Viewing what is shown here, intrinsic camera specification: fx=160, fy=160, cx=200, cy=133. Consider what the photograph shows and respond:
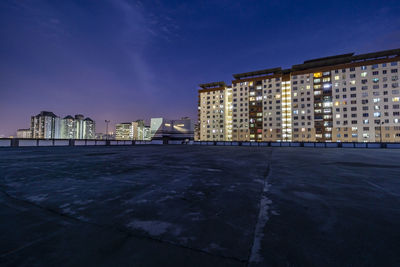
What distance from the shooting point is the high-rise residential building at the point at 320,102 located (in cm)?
6488

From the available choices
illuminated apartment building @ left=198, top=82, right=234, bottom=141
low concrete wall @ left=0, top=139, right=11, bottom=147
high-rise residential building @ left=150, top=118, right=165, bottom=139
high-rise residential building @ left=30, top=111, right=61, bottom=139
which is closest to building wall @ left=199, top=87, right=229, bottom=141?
illuminated apartment building @ left=198, top=82, right=234, bottom=141

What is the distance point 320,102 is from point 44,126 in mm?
262820

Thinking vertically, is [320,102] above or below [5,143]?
above

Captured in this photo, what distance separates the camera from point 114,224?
279cm

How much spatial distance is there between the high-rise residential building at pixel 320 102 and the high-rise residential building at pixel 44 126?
680 feet

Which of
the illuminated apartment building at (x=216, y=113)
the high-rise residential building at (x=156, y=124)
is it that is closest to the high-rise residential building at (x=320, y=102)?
the illuminated apartment building at (x=216, y=113)

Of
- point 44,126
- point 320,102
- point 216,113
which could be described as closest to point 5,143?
point 216,113

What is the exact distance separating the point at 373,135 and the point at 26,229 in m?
96.9

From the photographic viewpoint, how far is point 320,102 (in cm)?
7438

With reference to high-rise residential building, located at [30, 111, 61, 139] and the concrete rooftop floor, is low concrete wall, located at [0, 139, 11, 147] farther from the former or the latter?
high-rise residential building, located at [30, 111, 61, 139]

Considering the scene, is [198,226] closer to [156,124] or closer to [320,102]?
[156,124]

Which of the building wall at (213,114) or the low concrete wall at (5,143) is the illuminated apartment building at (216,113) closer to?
the building wall at (213,114)

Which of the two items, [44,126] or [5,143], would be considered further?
[44,126]

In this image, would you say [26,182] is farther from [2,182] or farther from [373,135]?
[373,135]
